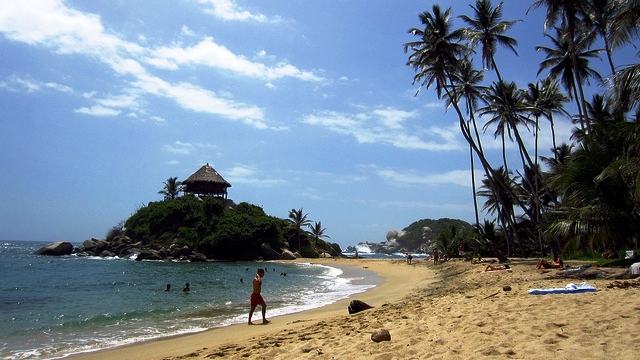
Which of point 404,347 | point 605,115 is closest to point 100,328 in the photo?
point 404,347

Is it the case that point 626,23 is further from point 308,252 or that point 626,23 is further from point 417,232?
point 417,232

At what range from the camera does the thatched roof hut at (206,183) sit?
57.5m

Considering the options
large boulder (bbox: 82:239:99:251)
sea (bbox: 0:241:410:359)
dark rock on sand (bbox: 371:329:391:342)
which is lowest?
sea (bbox: 0:241:410:359)

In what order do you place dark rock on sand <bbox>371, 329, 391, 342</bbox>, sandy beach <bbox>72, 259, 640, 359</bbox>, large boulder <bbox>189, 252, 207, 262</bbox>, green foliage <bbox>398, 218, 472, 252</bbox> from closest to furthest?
sandy beach <bbox>72, 259, 640, 359</bbox> → dark rock on sand <bbox>371, 329, 391, 342</bbox> → large boulder <bbox>189, 252, 207, 262</bbox> → green foliage <bbox>398, 218, 472, 252</bbox>

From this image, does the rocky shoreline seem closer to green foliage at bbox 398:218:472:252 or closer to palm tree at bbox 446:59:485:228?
palm tree at bbox 446:59:485:228

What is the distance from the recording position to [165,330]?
987 centimetres

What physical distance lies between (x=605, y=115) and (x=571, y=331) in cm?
2941

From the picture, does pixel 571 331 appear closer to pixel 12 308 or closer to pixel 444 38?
pixel 12 308

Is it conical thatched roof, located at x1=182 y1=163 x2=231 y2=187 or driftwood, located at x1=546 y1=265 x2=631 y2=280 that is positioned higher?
conical thatched roof, located at x1=182 y1=163 x2=231 y2=187

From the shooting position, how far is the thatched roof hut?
189 feet

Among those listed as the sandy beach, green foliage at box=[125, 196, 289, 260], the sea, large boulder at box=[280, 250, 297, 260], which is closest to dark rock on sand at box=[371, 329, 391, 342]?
the sandy beach

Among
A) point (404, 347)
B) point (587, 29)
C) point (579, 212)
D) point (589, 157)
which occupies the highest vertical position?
point (587, 29)

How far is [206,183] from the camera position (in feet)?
190

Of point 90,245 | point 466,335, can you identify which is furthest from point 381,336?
point 90,245
